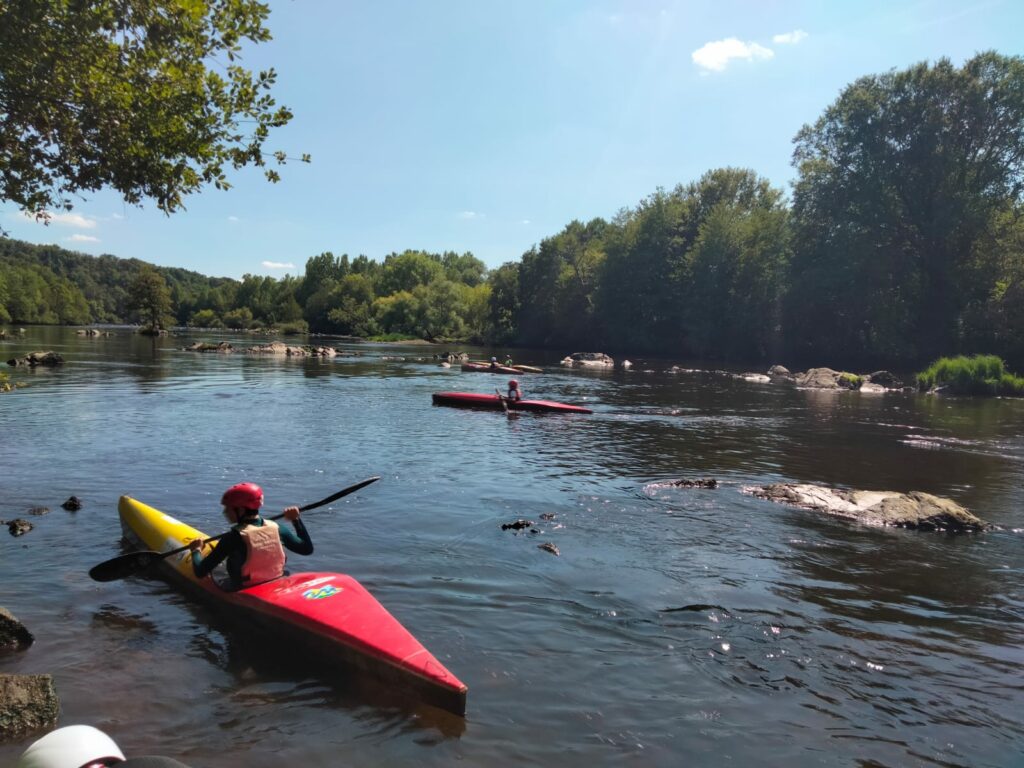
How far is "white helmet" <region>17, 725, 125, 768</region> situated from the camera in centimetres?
192

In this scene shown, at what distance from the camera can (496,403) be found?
76.4ft

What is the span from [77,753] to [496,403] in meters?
21.3

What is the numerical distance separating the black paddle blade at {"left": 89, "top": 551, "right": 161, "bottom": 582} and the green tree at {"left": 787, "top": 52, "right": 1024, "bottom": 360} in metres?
44.9

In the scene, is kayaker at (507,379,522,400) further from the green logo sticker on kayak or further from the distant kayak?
the green logo sticker on kayak

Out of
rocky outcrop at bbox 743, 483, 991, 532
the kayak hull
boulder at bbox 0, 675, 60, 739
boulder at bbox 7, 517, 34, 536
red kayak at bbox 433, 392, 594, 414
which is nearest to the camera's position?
boulder at bbox 0, 675, 60, 739

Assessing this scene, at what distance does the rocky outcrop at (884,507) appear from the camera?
10.2 metres

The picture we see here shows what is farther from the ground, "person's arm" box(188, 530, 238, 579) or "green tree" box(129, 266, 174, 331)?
"green tree" box(129, 266, 174, 331)

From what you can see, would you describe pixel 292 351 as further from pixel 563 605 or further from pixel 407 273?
pixel 407 273

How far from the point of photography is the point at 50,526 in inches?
369

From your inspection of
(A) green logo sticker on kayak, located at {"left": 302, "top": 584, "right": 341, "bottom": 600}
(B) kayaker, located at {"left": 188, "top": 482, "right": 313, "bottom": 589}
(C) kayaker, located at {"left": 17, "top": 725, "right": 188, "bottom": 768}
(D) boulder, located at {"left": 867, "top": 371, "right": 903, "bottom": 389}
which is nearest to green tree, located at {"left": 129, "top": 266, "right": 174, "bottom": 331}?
(D) boulder, located at {"left": 867, "top": 371, "right": 903, "bottom": 389}

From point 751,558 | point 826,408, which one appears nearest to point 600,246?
point 826,408

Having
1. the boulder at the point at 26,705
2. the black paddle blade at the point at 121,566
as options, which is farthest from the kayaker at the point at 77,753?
the black paddle blade at the point at 121,566

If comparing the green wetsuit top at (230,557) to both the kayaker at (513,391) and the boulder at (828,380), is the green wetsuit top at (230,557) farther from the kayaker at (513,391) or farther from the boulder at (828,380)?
the boulder at (828,380)

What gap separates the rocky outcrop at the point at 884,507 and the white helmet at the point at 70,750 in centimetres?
1106
